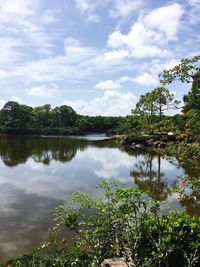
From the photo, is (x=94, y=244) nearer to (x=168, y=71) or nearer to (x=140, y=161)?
(x=168, y=71)

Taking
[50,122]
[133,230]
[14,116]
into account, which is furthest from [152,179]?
[50,122]

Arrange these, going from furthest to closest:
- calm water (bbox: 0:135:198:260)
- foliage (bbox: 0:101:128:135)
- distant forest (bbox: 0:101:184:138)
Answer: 1. foliage (bbox: 0:101:128:135)
2. distant forest (bbox: 0:101:184:138)
3. calm water (bbox: 0:135:198:260)

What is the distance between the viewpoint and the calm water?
10.4 metres

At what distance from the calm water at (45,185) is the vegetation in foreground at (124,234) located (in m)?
0.95

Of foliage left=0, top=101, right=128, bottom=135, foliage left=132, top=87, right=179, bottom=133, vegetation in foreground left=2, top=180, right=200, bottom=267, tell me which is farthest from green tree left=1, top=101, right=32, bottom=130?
vegetation in foreground left=2, top=180, right=200, bottom=267

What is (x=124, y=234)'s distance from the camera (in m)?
6.00

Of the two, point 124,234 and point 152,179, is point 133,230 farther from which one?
point 152,179

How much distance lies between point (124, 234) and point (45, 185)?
12.2 metres

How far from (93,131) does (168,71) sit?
279 ft

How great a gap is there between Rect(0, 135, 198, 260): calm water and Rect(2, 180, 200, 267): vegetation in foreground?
95cm

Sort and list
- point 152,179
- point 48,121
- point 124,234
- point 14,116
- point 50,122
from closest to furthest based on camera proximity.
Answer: point 124,234 → point 152,179 → point 14,116 → point 48,121 → point 50,122

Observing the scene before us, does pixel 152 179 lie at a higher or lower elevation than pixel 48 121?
lower

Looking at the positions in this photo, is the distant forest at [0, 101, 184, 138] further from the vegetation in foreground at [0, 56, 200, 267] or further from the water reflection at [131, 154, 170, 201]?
the vegetation in foreground at [0, 56, 200, 267]

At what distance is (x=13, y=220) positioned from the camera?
38.1 feet
